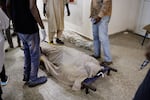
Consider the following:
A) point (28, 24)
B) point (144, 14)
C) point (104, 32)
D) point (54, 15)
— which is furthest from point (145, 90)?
point (144, 14)

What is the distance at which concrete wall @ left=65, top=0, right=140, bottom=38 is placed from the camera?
3.67 m

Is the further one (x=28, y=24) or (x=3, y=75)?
(x=3, y=75)

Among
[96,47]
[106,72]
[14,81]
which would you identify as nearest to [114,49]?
[96,47]

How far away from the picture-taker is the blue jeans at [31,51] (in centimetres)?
193

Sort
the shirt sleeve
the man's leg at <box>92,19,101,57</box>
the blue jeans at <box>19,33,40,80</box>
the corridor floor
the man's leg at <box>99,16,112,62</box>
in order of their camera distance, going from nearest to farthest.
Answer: the blue jeans at <box>19,33,40,80</box>, the corridor floor, the shirt sleeve, the man's leg at <box>99,16,112,62</box>, the man's leg at <box>92,19,101,57</box>

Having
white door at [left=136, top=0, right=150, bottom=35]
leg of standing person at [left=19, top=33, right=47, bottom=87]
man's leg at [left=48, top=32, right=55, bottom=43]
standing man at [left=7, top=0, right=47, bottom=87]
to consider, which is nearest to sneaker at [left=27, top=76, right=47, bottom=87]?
leg of standing person at [left=19, top=33, right=47, bottom=87]

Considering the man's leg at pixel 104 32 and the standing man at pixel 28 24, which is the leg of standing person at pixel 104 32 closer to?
the man's leg at pixel 104 32

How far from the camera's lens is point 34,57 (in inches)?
80.9

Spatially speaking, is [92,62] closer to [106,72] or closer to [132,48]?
[106,72]

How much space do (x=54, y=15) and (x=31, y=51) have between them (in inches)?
60.6

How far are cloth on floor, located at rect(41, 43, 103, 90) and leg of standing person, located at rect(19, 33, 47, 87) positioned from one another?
8.8 inches

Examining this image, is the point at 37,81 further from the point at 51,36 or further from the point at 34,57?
the point at 51,36

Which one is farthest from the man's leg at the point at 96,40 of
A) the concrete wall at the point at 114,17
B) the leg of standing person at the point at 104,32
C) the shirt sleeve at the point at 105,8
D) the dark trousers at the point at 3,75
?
the dark trousers at the point at 3,75

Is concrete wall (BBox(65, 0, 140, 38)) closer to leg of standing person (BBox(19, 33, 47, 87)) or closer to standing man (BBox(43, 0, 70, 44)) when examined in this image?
standing man (BBox(43, 0, 70, 44))
